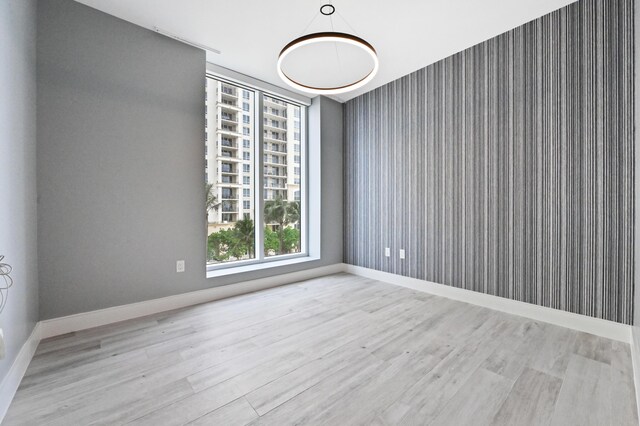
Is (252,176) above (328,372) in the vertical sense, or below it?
above

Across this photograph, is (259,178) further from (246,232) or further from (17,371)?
(17,371)

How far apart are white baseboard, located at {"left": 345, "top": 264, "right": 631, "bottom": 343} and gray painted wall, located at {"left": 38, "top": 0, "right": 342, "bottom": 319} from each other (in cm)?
249

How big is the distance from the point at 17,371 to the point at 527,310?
12.5ft

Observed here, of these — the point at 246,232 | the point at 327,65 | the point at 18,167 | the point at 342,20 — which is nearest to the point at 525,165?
the point at 342,20

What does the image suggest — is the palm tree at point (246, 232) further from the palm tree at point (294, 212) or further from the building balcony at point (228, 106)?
the building balcony at point (228, 106)

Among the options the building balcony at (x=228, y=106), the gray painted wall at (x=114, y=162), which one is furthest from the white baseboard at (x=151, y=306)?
the building balcony at (x=228, y=106)

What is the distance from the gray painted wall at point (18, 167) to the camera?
1503 millimetres

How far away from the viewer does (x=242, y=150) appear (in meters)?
3.66

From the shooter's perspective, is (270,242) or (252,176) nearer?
(252,176)

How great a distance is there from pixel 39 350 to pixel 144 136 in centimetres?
186

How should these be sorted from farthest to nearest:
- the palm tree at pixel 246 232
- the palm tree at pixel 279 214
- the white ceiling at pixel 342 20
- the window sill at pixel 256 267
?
1. the palm tree at pixel 279 214
2. the palm tree at pixel 246 232
3. the window sill at pixel 256 267
4. the white ceiling at pixel 342 20

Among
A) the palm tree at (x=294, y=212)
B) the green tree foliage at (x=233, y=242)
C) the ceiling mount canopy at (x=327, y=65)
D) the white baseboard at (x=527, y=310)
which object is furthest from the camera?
the palm tree at (x=294, y=212)

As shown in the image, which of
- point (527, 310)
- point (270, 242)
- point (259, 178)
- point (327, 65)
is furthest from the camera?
point (270, 242)

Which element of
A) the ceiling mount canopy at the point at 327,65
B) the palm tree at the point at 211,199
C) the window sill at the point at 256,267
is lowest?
the window sill at the point at 256,267
